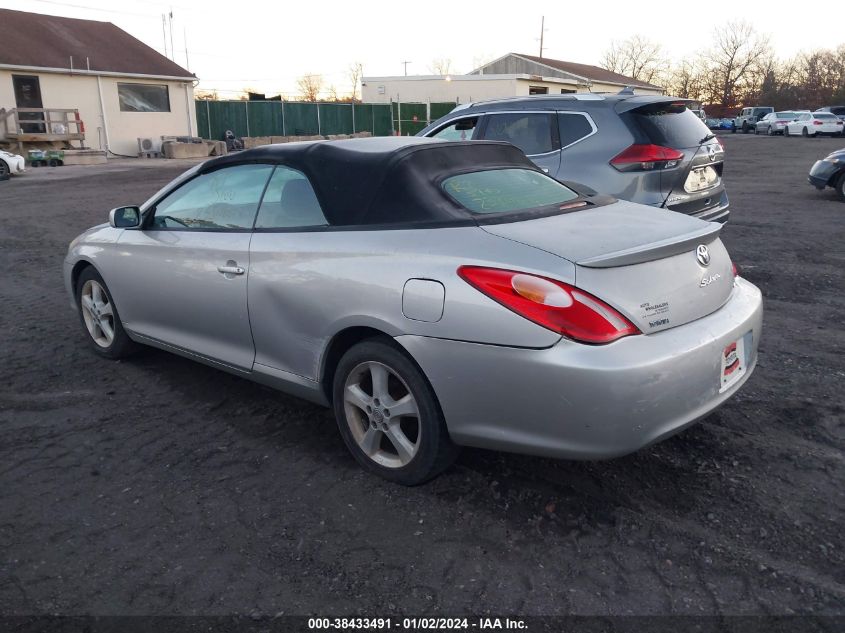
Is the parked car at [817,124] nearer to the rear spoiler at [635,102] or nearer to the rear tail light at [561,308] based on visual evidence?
the rear spoiler at [635,102]

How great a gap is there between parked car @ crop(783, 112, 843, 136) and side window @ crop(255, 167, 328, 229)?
4813 cm

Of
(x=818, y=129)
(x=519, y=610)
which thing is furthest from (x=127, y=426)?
(x=818, y=129)

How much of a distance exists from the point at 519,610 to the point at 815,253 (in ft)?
24.5

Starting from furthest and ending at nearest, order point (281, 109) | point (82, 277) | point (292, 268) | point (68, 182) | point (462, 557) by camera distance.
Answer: point (281, 109) < point (68, 182) < point (82, 277) < point (292, 268) < point (462, 557)

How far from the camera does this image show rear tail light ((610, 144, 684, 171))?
636cm

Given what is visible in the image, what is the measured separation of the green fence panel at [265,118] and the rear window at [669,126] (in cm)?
3132

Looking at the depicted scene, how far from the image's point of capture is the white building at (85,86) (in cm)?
2722

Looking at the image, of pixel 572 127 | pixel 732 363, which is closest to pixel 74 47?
pixel 572 127

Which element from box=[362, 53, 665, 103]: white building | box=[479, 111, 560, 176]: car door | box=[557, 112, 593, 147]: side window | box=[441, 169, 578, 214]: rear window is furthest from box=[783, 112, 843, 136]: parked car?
box=[441, 169, 578, 214]: rear window

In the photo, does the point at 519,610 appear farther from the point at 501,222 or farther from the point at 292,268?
the point at 292,268

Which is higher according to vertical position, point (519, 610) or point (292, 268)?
point (292, 268)

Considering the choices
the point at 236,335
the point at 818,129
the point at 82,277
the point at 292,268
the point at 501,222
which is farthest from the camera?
the point at 818,129

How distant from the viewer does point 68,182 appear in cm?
1955

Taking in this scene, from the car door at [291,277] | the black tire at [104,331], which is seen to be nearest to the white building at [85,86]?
the black tire at [104,331]
